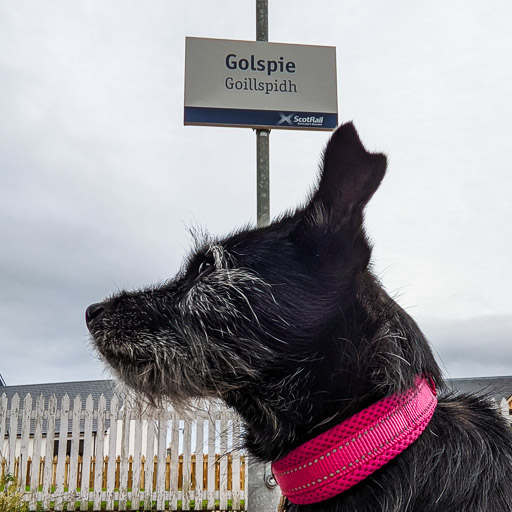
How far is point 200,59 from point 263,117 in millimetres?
904

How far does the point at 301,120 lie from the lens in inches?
224

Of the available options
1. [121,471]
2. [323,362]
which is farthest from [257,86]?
[121,471]

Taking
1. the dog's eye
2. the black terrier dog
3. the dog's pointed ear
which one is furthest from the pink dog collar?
the dog's eye

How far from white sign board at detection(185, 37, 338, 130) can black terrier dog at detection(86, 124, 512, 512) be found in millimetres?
3814

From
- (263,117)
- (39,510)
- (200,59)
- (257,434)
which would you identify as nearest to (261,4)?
(200,59)

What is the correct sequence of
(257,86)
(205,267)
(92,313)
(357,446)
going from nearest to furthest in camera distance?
(357,446) → (92,313) → (205,267) → (257,86)

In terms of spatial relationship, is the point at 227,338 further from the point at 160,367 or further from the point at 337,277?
the point at 337,277

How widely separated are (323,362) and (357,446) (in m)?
0.28

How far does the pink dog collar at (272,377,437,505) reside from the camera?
146cm

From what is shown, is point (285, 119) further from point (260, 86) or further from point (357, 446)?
point (357, 446)

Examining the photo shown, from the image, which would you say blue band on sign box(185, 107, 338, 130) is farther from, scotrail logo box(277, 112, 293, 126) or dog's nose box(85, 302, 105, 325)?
dog's nose box(85, 302, 105, 325)

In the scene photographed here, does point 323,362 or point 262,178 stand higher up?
point 262,178

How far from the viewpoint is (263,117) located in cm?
558

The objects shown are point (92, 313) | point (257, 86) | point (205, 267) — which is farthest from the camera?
point (257, 86)
